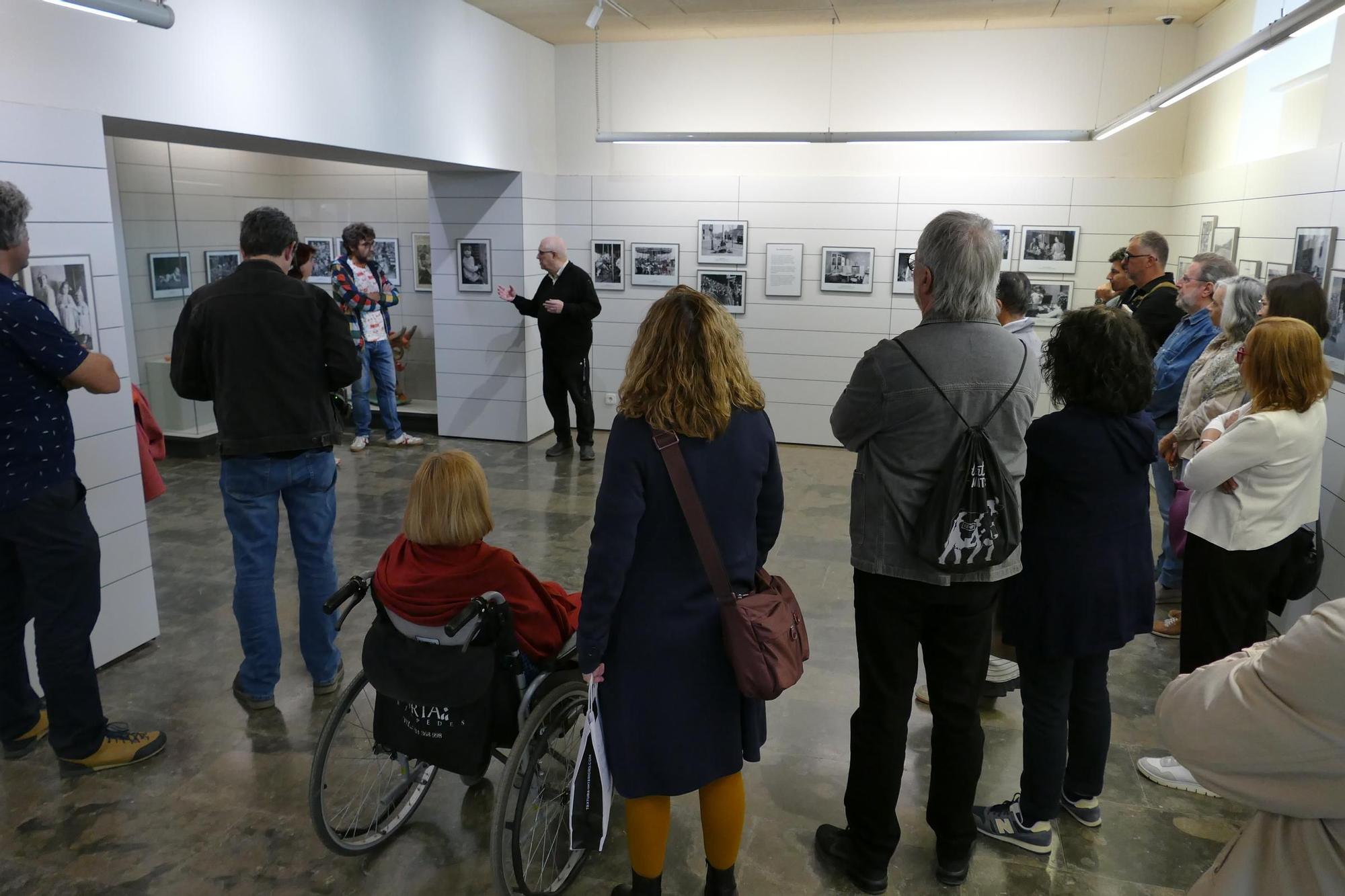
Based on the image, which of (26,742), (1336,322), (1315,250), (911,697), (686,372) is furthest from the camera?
(1315,250)

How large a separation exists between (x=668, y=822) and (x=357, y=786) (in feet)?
4.38

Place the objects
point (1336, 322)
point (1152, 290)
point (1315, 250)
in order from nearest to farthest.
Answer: point (1336, 322)
point (1315, 250)
point (1152, 290)

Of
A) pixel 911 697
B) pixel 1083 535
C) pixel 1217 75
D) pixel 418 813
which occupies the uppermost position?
pixel 1217 75

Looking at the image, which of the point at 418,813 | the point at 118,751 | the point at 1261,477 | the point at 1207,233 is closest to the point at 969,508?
the point at 1261,477

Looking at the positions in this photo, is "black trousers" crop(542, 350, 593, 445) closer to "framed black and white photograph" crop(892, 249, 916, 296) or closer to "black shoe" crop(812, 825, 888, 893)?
"framed black and white photograph" crop(892, 249, 916, 296)

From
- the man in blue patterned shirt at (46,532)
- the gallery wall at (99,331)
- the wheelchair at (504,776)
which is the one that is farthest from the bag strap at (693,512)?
the gallery wall at (99,331)

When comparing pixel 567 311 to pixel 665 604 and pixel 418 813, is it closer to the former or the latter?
pixel 418 813

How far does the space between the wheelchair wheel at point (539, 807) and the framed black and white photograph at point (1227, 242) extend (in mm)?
5103

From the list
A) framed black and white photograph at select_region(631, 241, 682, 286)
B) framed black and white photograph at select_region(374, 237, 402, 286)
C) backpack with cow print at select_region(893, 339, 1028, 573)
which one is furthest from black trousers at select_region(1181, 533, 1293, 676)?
framed black and white photograph at select_region(374, 237, 402, 286)

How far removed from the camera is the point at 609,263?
8.16m

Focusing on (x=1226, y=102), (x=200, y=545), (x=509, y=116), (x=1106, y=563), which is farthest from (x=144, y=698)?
(x=1226, y=102)

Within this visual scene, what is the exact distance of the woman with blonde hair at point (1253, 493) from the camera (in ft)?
8.75

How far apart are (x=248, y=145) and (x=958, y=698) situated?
4.59 metres

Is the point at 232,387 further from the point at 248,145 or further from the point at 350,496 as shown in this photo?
the point at 350,496
